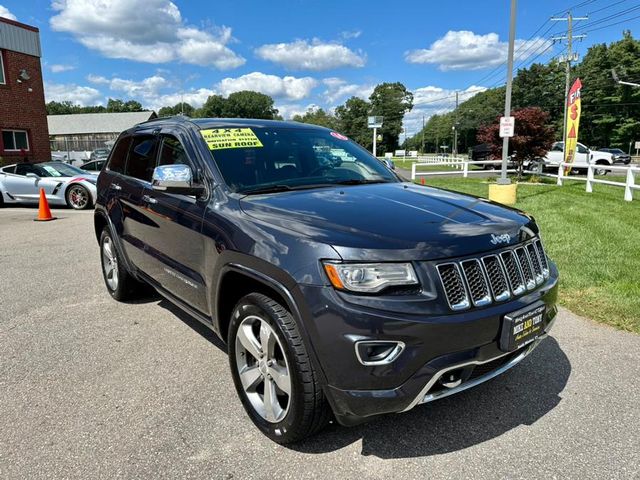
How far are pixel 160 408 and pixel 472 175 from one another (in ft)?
74.4

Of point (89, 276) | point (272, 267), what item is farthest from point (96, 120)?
point (272, 267)

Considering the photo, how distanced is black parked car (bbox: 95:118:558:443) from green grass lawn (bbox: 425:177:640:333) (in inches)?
84.4

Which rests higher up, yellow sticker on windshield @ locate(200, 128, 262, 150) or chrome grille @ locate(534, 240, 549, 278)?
yellow sticker on windshield @ locate(200, 128, 262, 150)

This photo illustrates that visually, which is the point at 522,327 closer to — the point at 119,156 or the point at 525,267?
the point at 525,267

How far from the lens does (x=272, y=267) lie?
245 cm

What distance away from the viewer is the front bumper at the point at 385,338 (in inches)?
84.6

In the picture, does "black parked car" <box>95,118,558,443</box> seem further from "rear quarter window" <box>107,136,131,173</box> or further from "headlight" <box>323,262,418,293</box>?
"rear quarter window" <box>107,136,131,173</box>

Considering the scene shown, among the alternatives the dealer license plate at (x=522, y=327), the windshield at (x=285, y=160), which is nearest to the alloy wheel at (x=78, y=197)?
the windshield at (x=285, y=160)

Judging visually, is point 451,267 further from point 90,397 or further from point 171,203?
point 90,397

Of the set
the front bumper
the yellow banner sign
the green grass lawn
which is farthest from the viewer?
the yellow banner sign

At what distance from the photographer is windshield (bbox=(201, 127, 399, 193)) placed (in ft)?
10.9

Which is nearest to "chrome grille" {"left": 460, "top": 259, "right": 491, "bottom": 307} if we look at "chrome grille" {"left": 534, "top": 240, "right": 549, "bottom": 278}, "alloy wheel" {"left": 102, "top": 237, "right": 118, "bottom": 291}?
"chrome grille" {"left": 534, "top": 240, "right": 549, "bottom": 278}

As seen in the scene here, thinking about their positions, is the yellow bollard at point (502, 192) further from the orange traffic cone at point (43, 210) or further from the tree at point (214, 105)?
the tree at point (214, 105)

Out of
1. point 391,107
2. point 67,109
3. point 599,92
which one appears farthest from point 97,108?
point 599,92
